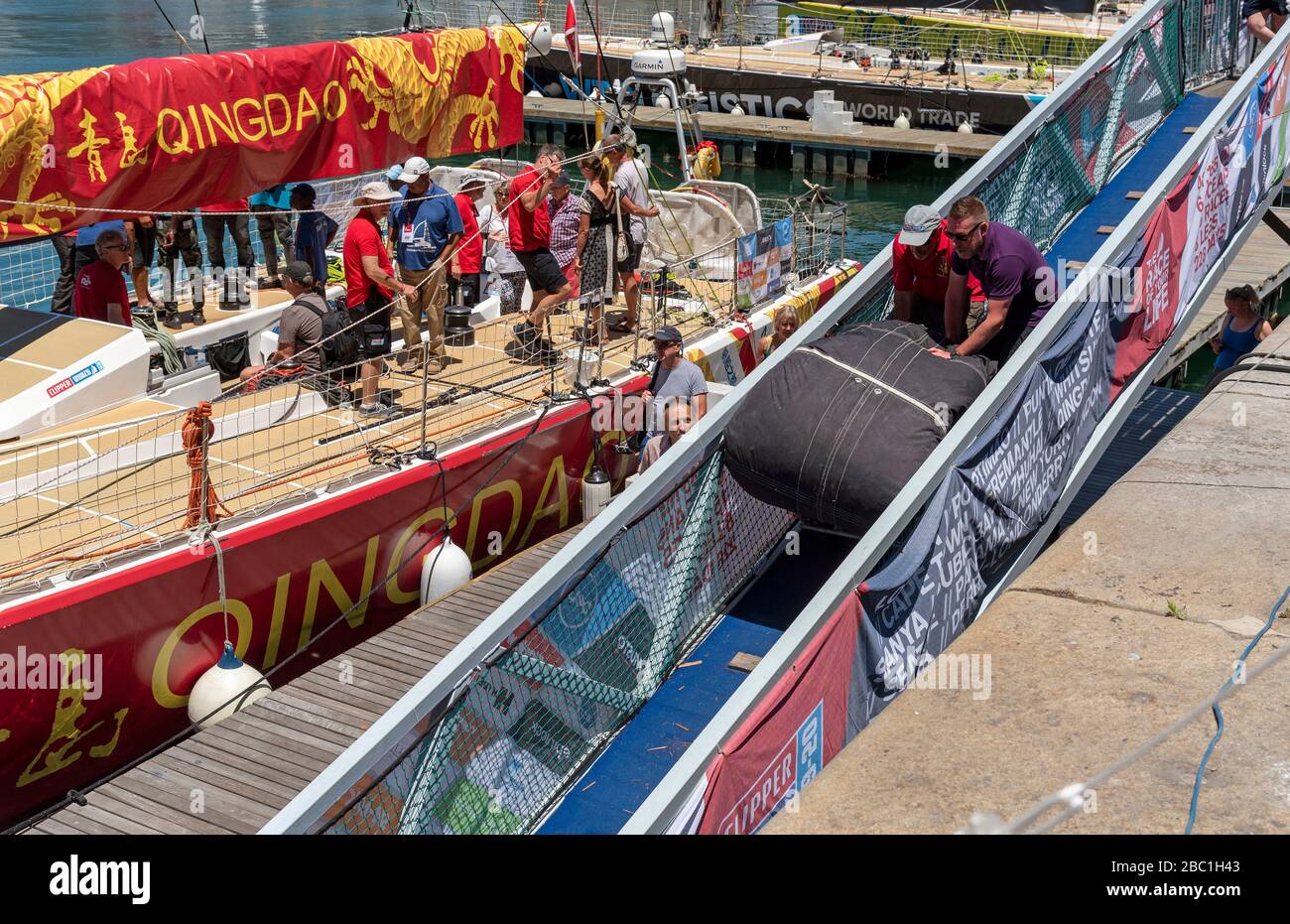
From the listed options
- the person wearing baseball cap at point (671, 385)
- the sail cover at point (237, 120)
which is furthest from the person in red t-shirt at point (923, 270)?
the sail cover at point (237, 120)

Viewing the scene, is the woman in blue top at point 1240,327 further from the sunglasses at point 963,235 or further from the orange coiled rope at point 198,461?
the orange coiled rope at point 198,461

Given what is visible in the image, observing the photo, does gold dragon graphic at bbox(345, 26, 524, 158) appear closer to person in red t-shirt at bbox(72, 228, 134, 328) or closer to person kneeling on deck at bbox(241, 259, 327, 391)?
person kneeling on deck at bbox(241, 259, 327, 391)

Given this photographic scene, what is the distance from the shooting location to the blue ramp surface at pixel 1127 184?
9.36 metres

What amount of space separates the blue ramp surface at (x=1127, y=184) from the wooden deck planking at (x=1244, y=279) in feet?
9.38

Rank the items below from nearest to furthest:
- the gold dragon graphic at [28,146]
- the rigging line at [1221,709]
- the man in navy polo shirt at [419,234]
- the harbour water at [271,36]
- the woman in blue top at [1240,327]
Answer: the rigging line at [1221,709]
the gold dragon graphic at [28,146]
the man in navy polo shirt at [419,234]
the woman in blue top at [1240,327]
the harbour water at [271,36]

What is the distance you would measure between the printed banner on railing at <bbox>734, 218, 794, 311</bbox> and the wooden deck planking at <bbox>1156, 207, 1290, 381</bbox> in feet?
13.9

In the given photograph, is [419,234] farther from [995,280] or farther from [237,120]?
[995,280]

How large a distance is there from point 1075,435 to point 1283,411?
1593 mm

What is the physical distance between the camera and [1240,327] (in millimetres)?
10602

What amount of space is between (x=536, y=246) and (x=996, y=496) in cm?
583

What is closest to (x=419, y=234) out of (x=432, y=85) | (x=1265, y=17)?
(x=432, y=85)

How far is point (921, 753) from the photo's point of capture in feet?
15.5

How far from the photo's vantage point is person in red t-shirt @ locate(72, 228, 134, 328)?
9.83 m

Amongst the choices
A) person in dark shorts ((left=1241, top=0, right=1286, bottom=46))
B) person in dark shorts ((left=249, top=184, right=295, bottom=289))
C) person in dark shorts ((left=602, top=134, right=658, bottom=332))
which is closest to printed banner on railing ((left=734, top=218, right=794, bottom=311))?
person in dark shorts ((left=602, top=134, right=658, bottom=332))
